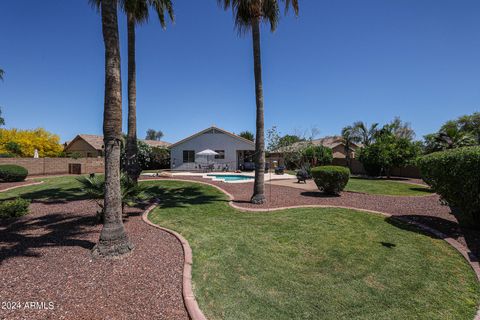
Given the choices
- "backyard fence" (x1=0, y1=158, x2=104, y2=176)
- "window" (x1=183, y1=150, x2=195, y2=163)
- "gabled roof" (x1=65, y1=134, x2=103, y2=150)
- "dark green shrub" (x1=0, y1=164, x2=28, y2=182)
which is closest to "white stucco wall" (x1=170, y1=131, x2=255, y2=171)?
"window" (x1=183, y1=150, x2=195, y2=163)

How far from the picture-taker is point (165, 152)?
112 feet

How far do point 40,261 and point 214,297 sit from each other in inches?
143

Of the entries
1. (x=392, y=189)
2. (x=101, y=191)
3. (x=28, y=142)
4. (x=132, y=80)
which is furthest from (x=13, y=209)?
(x=28, y=142)

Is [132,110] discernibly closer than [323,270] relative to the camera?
No

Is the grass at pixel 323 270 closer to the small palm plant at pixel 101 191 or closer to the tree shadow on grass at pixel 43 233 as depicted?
the small palm plant at pixel 101 191

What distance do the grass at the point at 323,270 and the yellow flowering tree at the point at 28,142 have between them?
1606 inches

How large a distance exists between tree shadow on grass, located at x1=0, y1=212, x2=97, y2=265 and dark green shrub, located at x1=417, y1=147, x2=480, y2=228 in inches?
384

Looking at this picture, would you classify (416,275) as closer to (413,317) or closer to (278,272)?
(413,317)

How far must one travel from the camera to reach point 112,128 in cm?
527

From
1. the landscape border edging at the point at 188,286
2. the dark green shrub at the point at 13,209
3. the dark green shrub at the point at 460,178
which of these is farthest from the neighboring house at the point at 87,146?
the dark green shrub at the point at 460,178

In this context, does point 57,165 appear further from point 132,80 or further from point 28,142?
point 132,80

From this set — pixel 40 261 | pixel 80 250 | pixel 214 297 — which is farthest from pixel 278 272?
pixel 40 261

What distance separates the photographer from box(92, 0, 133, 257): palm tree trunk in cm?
525

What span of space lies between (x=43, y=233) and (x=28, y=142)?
40.8 metres
